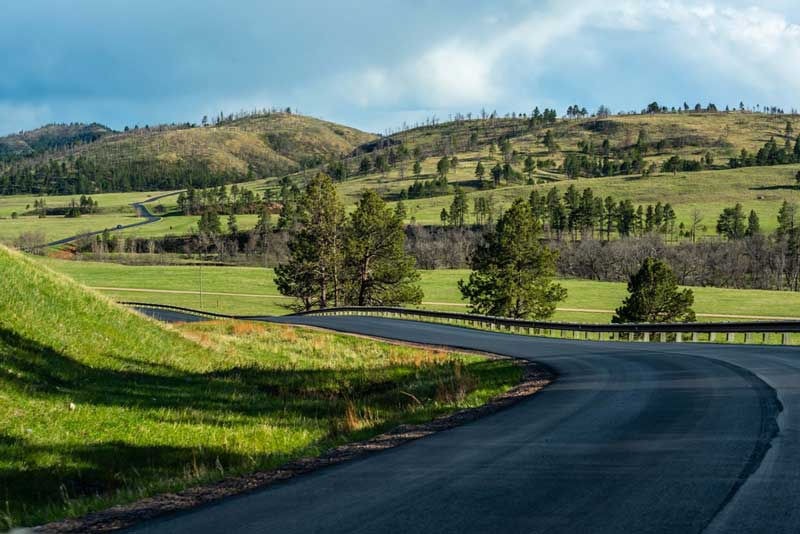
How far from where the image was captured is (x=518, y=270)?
172 ft

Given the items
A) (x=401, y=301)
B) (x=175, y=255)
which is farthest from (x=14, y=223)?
(x=401, y=301)

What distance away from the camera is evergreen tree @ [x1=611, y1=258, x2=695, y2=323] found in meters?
45.6

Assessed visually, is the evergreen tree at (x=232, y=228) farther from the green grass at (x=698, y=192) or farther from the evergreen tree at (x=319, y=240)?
the evergreen tree at (x=319, y=240)

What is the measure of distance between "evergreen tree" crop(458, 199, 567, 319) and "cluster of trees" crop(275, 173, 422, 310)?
31.6ft

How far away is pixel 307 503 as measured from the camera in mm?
5797

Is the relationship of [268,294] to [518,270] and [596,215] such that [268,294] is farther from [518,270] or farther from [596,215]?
[596,215]

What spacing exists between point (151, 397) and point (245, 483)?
836 cm

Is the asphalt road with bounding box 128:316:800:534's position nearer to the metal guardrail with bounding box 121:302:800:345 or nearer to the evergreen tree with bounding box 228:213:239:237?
the metal guardrail with bounding box 121:302:800:345

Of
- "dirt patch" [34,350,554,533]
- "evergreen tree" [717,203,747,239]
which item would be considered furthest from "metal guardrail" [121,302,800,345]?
"evergreen tree" [717,203,747,239]

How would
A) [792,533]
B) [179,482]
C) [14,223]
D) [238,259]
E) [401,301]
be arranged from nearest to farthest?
[792,533]
[179,482]
[401,301]
[238,259]
[14,223]

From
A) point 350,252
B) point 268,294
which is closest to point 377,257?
point 350,252

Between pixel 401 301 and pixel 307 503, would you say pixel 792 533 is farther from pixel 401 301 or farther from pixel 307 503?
pixel 401 301

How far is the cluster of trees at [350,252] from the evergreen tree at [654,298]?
20763 mm

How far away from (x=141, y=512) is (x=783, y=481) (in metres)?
5.52
